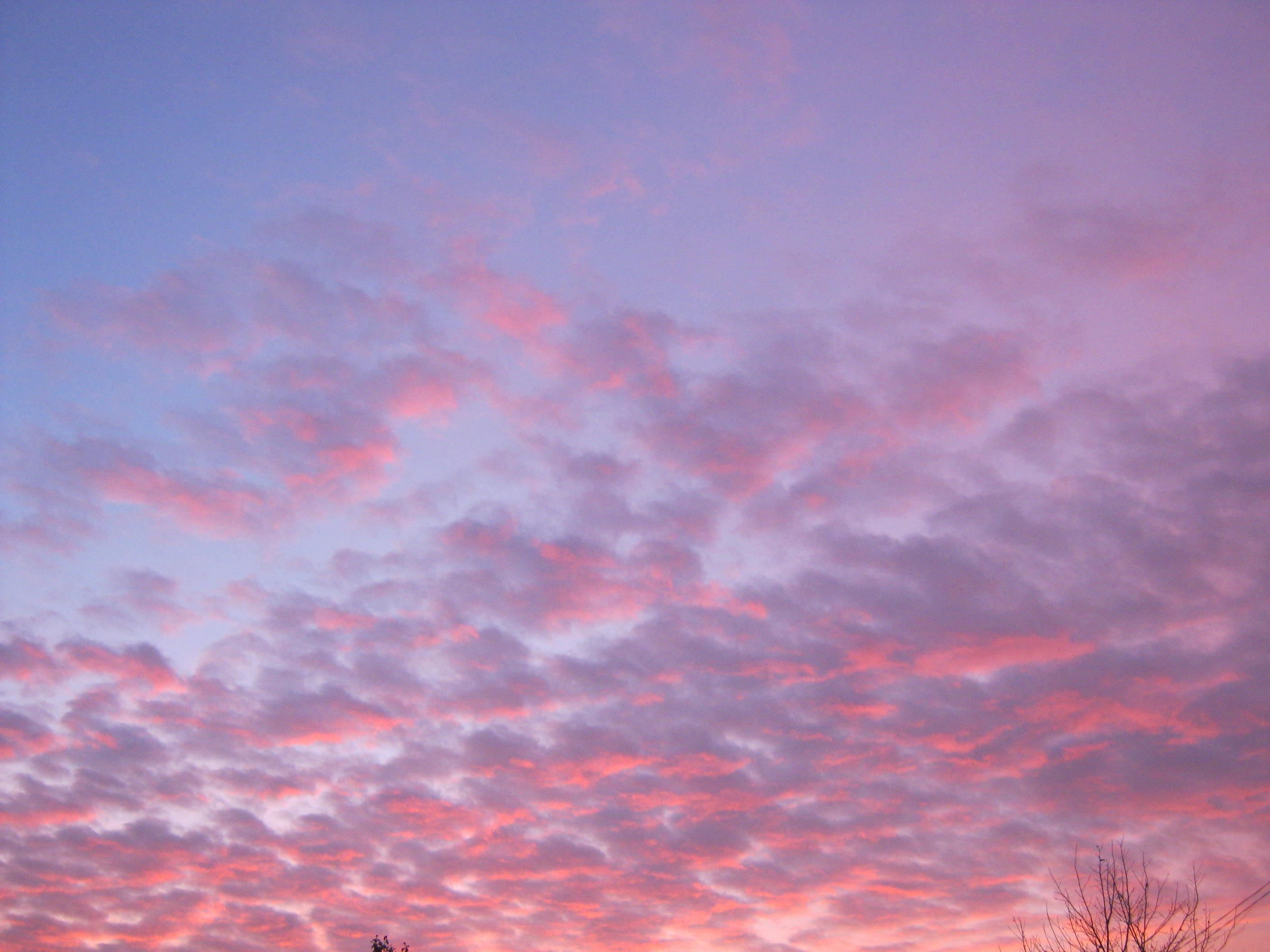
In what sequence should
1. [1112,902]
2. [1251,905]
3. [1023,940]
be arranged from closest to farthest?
[1251,905], [1112,902], [1023,940]

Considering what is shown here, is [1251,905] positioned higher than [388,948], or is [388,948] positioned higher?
[388,948]

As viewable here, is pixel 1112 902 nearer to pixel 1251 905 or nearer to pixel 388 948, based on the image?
pixel 1251 905

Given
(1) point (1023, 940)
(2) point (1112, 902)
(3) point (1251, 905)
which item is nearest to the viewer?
(3) point (1251, 905)

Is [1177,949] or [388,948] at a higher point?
[388,948]

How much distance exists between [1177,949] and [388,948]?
3694cm

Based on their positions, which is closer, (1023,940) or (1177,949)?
(1177,949)

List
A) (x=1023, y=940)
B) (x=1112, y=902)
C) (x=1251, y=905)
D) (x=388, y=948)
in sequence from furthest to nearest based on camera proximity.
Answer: (x=388, y=948)
(x=1023, y=940)
(x=1112, y=902)
(x=1251, y=905)

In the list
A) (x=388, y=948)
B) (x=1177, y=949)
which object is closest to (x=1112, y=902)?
(x=1177, y=949)

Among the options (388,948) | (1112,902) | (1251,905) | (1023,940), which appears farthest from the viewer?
(388,948)

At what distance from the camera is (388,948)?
49.4m

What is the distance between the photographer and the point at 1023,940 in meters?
28.2

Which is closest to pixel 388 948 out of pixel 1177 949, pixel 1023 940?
pixel 1023 940

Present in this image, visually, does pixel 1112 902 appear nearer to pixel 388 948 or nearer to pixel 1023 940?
pixel 1023 940

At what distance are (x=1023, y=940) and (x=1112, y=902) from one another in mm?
3014
